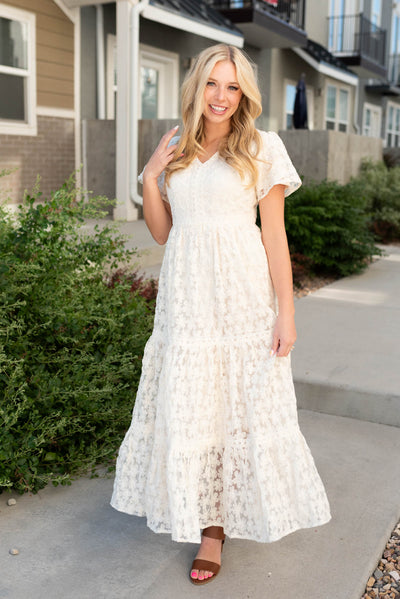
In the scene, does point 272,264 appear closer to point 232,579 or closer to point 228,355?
point 228,355

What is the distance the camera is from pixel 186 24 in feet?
32.3

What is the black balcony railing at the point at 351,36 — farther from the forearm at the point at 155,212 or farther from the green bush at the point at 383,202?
the forearm at the point at 155,212

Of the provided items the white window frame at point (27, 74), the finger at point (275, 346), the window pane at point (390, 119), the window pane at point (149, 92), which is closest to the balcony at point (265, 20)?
the window pane at point (149, 92)

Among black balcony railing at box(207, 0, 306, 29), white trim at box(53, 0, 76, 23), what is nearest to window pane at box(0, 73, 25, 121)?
white trim at box(53, 0, 76, 23)

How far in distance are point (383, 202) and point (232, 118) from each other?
28.7 feet

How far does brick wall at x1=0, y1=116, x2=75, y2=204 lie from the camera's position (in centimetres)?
873

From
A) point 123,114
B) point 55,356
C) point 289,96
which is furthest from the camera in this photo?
Answer: point 289,96

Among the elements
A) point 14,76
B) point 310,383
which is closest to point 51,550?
point 310,383

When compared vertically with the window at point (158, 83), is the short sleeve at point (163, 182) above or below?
below

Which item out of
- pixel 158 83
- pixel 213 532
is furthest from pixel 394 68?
pixel 213 532

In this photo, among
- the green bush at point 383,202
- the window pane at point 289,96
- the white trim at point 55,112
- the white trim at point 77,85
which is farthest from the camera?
the window pane at point 289,96

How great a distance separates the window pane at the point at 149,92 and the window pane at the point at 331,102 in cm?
732

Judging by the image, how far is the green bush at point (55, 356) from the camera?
274cm

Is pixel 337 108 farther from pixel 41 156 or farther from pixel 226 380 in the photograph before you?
pixel 226 380
